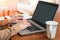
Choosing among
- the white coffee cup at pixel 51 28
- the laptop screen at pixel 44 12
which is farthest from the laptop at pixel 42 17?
the white coffee cup at pixel 51 28

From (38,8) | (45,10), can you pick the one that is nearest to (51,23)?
(45,10)

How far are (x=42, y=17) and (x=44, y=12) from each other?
0.21ft

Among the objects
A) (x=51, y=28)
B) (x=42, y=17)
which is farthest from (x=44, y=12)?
(x=51, y=28)

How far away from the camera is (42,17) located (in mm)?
1436

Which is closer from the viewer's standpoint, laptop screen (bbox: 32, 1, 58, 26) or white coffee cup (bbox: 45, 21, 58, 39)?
white coffee cup (bbox: 45, 21, 58, 39)

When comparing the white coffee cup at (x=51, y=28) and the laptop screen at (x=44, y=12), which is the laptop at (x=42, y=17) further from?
the white coffee cup at (x=51, y=28)

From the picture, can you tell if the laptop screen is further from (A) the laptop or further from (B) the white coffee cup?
(B) the white coffee cup

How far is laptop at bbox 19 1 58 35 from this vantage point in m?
1.23

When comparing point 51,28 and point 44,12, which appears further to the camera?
point 44,12

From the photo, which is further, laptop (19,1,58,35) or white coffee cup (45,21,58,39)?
laptop (19,1,58,35)

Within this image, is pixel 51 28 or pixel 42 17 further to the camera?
pixel 42 17

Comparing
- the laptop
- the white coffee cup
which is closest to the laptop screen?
the laptop

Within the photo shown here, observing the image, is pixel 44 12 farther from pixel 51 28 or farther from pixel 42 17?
pixel 51 28

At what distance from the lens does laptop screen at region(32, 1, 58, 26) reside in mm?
1285
